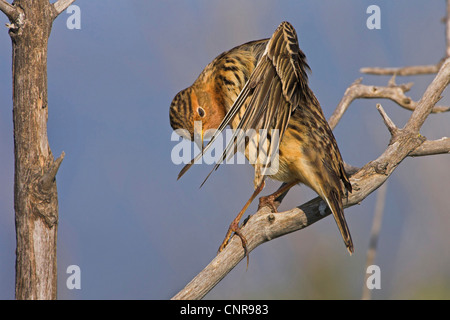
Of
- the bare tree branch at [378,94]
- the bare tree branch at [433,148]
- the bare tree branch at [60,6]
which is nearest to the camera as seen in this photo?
the bare tree branch at [60,6]

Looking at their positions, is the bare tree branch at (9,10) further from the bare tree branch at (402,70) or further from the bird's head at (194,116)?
the bare tree branch at (402,70)

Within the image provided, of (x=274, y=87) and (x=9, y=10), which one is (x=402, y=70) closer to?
(x=274, y=87)

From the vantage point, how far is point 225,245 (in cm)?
432

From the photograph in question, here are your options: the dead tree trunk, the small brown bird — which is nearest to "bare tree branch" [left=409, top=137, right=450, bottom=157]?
the small brown bird

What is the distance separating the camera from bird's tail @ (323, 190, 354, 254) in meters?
4.02

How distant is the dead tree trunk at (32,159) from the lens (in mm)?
3285

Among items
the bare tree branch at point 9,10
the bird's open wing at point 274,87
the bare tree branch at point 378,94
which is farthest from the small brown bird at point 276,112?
the bare tree branch at point 9,10

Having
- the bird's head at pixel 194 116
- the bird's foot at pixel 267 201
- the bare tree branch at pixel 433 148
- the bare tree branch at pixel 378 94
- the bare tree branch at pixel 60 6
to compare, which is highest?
the bare tree branch at pixel 378 94

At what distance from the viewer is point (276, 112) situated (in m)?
4.03

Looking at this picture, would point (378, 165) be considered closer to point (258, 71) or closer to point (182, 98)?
point (258, 71)

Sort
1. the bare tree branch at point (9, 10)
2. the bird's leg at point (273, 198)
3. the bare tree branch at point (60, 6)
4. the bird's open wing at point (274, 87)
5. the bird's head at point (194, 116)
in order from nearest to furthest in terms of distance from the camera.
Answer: the bare tree branch at point (9, 10)
the bare tree branch at point (60, 6)
the bird's open wing at point (274, 87)
the bird's head at point (194, 116)
the bird's leg at point (273, 198)

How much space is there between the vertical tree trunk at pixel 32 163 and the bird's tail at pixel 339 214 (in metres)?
2.10

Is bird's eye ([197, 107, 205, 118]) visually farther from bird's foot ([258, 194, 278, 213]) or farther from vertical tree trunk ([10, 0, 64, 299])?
vertical tree trunk ([10, 0, 64, 299])

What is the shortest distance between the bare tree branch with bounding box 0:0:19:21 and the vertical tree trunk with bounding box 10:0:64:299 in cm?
3
